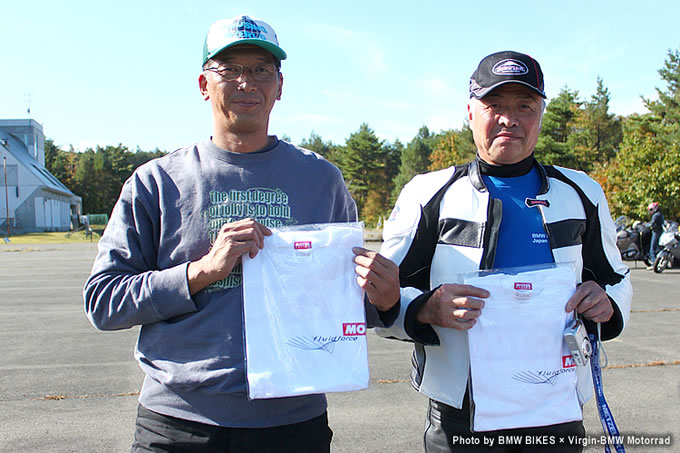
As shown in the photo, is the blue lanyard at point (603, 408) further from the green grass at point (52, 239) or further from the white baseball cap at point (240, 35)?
the green grass at point (52, 239)

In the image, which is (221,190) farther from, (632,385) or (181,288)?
(632,385)

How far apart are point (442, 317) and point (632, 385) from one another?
4584 millimetres

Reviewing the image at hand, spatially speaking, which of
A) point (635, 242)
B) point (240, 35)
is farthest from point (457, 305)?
point (635, 242)

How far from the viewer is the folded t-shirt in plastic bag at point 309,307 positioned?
1996 millimetres

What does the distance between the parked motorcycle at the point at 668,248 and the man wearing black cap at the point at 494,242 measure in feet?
53.5

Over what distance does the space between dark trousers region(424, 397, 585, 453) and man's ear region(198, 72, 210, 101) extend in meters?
1.71

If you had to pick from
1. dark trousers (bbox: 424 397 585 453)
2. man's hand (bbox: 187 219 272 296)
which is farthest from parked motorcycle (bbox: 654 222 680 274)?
man's hand (bbox: 187 219 272 296)

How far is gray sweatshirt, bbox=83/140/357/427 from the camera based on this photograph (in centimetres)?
197

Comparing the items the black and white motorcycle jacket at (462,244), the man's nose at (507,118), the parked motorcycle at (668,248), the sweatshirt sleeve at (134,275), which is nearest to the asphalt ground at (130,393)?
the black and white motorcycle jacket at (462,244)

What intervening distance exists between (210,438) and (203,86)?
141 cm

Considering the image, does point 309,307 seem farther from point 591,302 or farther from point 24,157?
point 24,157

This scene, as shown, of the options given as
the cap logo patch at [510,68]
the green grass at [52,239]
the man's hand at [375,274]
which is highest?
the cap logo patch at [510,68]

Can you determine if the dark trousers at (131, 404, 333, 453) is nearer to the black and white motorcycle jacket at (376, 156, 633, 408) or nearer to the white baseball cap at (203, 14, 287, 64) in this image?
the black and white motorcycle jacket at (376, 156, 633, 408)

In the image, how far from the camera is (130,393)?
217 inches
